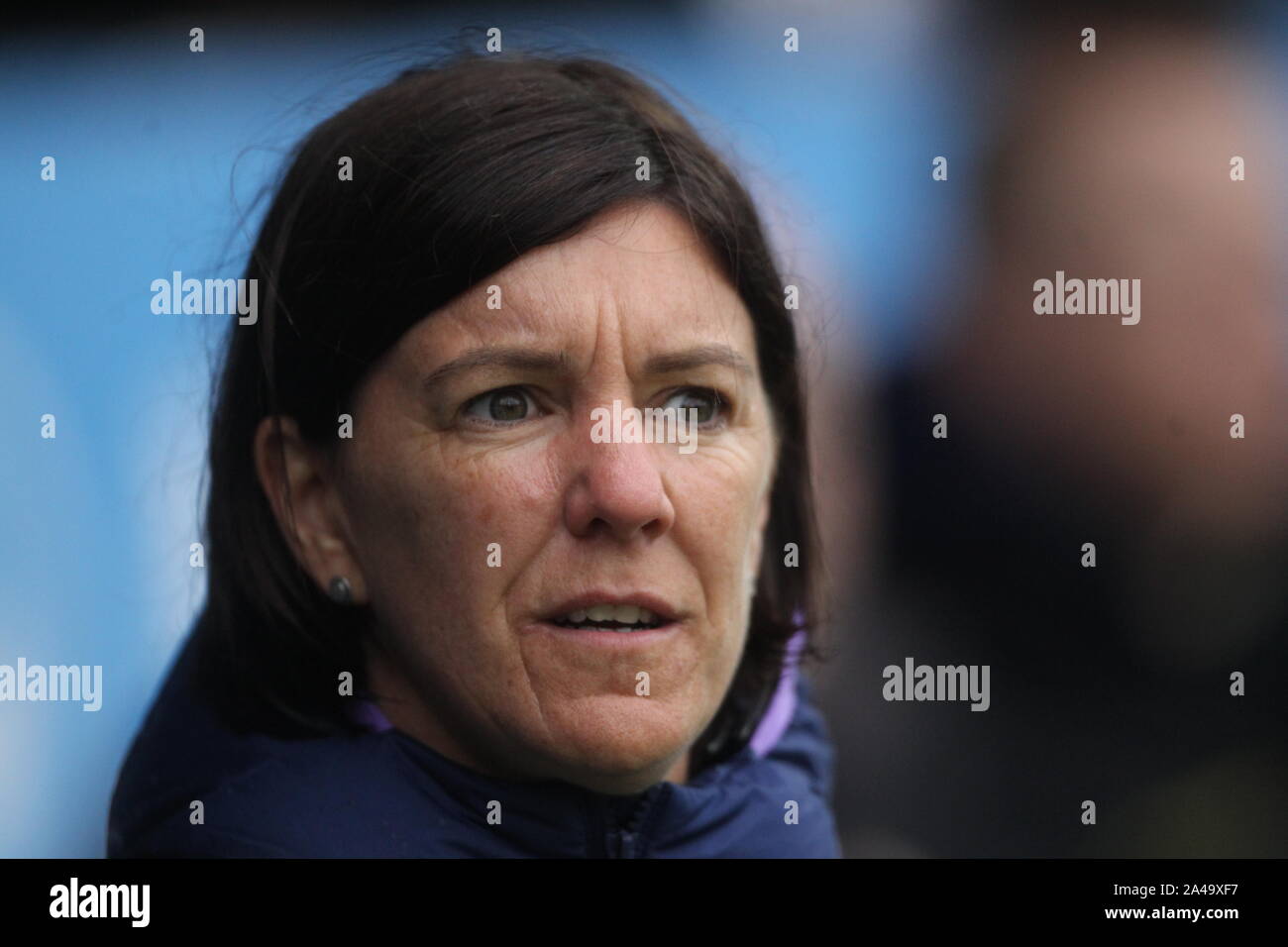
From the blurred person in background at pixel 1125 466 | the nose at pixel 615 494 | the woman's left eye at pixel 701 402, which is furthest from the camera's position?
the blurred person in background at pixel 1125 466

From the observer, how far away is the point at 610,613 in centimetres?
179

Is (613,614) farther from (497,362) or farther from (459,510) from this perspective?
(497,362)

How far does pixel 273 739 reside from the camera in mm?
1870

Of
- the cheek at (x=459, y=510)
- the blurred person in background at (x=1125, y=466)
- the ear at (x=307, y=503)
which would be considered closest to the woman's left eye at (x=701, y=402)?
the cheek at (x=459, y=510)

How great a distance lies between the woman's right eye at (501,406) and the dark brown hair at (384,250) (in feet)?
0.48

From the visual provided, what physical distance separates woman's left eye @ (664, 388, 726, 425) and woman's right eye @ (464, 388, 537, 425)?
21 cm

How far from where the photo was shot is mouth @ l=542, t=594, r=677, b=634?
1767 millimetres

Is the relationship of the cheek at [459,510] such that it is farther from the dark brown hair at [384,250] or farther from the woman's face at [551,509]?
the dark brown hair at [384,250]

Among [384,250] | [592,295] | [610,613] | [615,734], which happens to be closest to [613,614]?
[610,613]

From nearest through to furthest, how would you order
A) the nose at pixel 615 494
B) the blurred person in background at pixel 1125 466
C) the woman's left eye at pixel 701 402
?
1. the nose at pixel 615 494
2. the woman's left eye at pixel 701 402
3. the blurred person in background at pixel 1125 466

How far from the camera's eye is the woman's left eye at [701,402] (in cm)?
187
